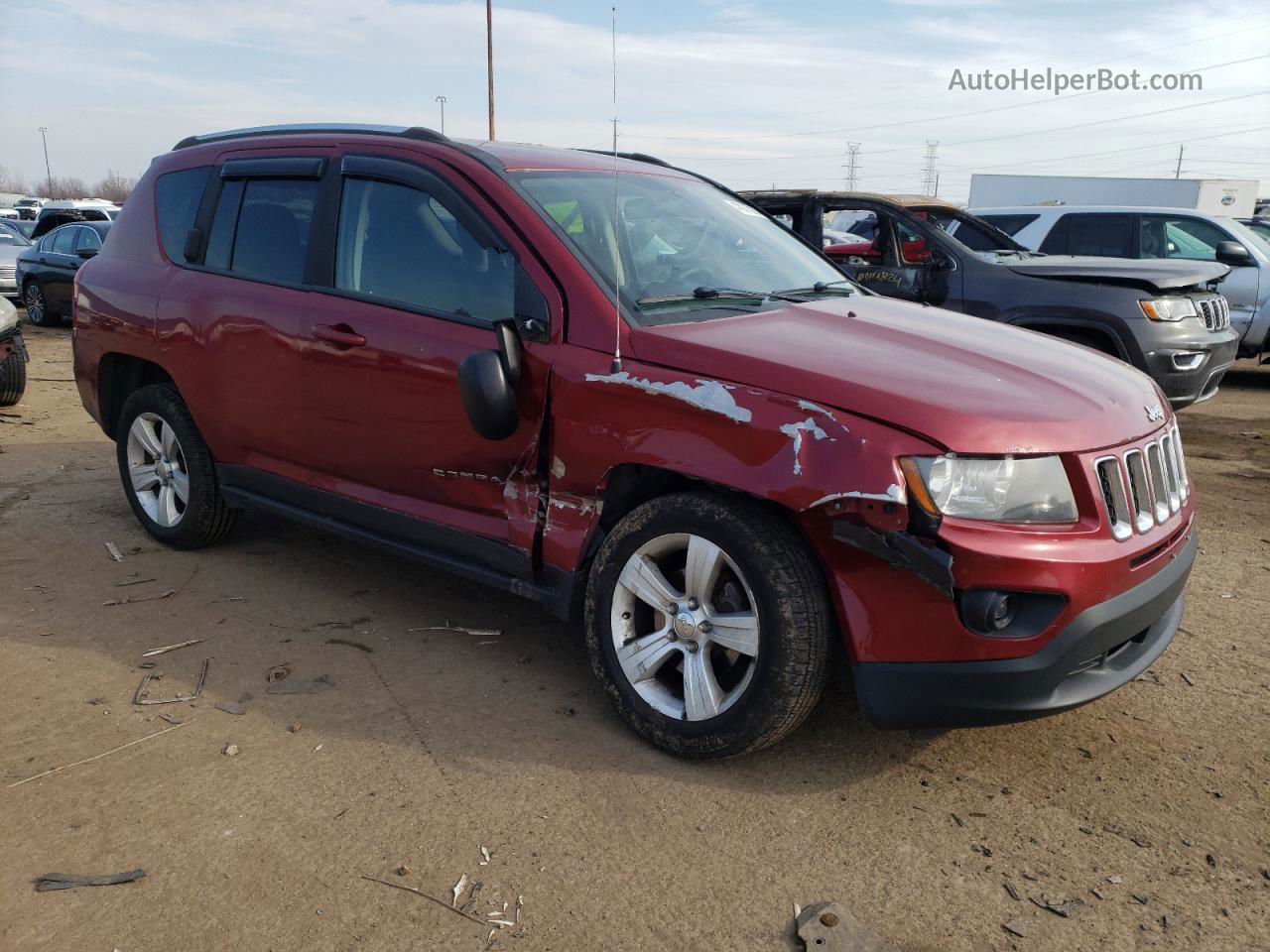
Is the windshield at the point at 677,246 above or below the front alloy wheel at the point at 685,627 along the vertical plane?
above

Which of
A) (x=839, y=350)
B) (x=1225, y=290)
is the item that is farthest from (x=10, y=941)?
(x=1225, y=290)

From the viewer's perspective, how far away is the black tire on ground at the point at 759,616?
9.31 feet

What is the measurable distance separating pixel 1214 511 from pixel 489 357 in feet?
14.8

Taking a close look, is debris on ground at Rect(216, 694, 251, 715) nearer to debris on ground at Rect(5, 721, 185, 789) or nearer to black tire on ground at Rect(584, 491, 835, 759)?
debris on ground at Rect(5, 721, 185, 789)

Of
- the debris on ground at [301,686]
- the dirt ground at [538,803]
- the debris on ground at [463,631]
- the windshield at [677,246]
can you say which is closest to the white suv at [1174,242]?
the windshield at [677,246]

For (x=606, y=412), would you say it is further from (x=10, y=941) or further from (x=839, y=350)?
(x=10, y=941)

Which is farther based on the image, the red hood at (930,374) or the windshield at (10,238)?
the windshield at (10,238)

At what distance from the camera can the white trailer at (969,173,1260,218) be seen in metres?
25.1

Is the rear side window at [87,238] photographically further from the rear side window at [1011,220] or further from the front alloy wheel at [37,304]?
the rear side window at [1011,220]

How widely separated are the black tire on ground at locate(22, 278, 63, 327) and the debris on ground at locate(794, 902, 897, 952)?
15.9m

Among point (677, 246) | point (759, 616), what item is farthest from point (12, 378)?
point (759, 616)

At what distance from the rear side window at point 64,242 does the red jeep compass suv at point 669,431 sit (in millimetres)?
11881

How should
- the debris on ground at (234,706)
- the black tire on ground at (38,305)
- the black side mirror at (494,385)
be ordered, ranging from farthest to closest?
the black tire on ground at (38,305), the debris on ground at (234,706), the black side mirror at (494,385)

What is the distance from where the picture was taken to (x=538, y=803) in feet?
9.64
